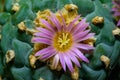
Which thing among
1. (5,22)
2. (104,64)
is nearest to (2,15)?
(5,22)

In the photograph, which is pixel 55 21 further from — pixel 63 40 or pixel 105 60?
pixel 105 60

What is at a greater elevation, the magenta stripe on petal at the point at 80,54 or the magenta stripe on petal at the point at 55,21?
the magenta stripe on petal at the point at 55,21

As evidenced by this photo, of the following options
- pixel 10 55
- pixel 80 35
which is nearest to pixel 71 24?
pixel 80 35

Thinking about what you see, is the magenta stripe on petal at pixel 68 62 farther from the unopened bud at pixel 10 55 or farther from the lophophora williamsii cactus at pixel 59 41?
the unopened bud at pixel 10 55

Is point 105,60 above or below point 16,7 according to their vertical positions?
below

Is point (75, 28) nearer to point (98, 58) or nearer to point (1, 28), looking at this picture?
point (98, 58)

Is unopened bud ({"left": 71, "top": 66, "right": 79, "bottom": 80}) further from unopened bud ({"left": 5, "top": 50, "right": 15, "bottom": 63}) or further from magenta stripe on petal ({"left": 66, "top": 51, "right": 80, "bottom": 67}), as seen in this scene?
unopened bud ({"left": 5, "top": 50, "right": 15, "bottom": 63})

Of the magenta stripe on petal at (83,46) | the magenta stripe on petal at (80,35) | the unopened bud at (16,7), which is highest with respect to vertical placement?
the unopened bud at (16,7)

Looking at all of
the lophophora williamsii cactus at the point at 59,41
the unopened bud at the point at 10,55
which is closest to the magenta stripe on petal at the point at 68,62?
the lophophora williamsii cactus at the point at 59,41

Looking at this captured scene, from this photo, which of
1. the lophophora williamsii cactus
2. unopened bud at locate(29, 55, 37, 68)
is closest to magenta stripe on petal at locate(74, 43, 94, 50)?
the lophophora williamsii cactus

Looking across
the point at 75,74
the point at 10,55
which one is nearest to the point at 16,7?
the point at 10,55
